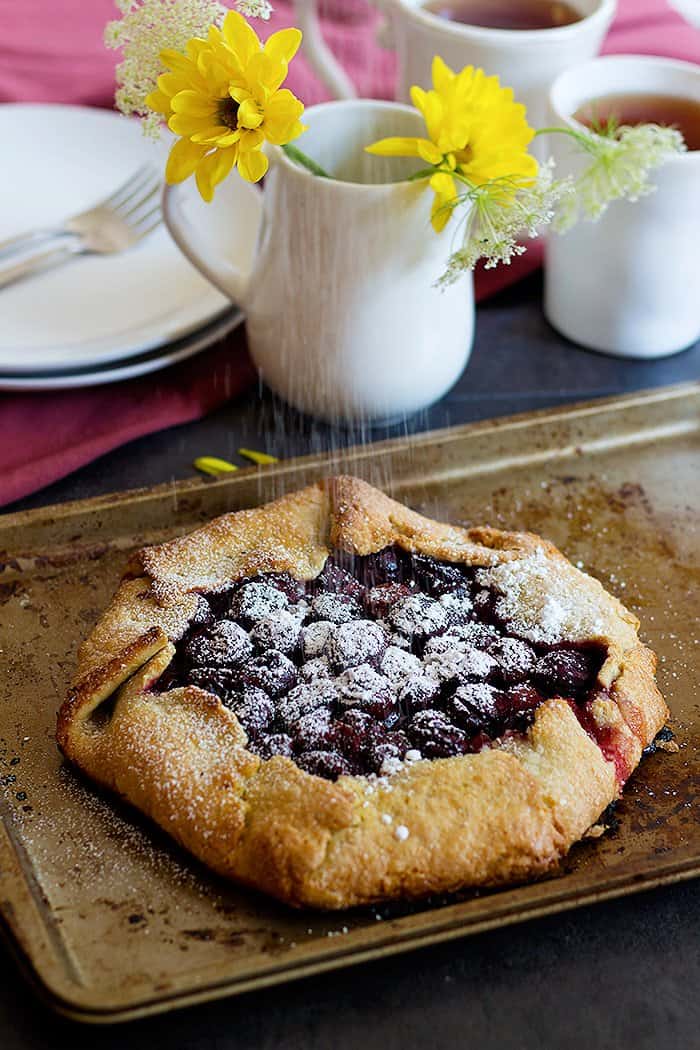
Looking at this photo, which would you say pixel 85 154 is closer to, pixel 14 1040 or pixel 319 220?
pixel 319 220

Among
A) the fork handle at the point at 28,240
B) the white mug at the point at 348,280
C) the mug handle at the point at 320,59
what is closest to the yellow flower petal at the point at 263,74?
the white mug at the point at 348,280

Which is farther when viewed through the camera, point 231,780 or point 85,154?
point 85,154

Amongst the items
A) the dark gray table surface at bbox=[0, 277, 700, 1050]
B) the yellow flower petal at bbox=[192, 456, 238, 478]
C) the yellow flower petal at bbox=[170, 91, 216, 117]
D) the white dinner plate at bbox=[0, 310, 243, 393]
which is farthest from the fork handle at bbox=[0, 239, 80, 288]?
the dark gray table surface at bbox=[0, 277, 700, 1050]

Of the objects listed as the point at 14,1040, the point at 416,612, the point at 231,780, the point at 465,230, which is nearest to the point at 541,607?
the point at 416,612

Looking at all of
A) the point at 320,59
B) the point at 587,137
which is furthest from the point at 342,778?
the point at 320,59

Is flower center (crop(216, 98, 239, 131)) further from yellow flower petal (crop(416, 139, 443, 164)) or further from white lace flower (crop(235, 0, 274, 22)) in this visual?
yellow flower petal (crop(416, 139, 443, 164))
